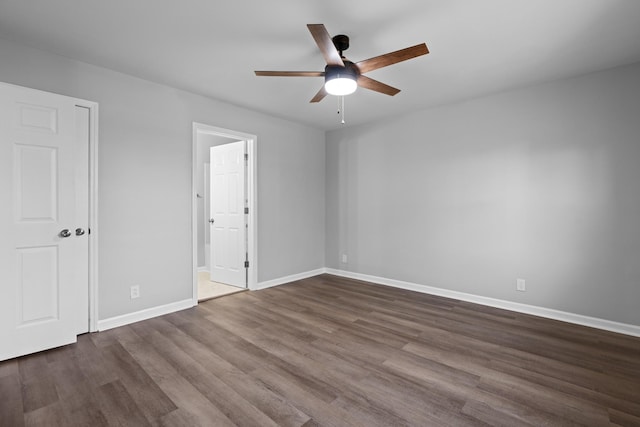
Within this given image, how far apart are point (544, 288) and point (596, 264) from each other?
21.2 inches

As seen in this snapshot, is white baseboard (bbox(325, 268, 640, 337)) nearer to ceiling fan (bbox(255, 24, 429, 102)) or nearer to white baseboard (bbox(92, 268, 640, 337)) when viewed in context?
white baseboard (bbox(92, 268, 640, 337))

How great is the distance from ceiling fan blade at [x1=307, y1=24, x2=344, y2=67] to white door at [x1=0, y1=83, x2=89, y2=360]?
2.34 meters

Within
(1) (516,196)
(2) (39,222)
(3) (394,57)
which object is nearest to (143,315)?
(2) (39,222)

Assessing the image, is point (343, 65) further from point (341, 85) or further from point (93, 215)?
point (93, 215)

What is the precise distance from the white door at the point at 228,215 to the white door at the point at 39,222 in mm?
1983

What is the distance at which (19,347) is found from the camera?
246 cm

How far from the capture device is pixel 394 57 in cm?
216

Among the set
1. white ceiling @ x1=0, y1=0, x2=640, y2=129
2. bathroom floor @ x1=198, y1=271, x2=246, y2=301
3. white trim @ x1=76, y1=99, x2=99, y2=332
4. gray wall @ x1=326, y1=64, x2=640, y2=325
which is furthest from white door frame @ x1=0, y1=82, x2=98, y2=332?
gray wall @ x1=326, y1=64, x2=640, y2=325

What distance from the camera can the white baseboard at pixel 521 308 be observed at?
9.91 feet

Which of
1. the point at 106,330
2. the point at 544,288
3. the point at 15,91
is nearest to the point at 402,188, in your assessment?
the point at 544,288

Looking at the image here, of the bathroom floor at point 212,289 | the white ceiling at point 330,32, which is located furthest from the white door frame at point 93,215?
the bathroom floor at point 212,289

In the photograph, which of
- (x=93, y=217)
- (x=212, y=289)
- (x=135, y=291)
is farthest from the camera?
(x=212, y=289)

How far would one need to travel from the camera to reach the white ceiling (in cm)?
212

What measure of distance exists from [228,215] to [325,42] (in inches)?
131
